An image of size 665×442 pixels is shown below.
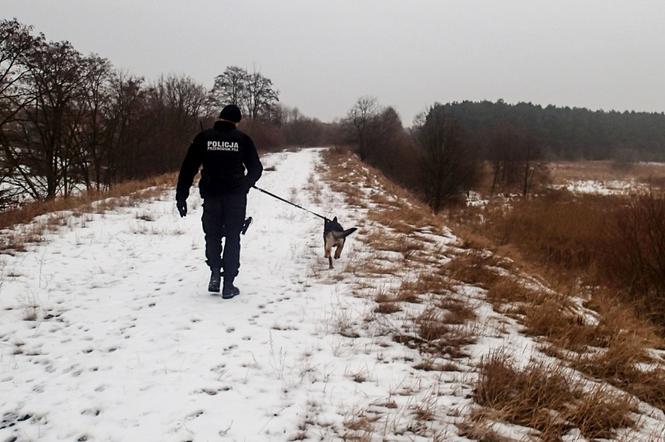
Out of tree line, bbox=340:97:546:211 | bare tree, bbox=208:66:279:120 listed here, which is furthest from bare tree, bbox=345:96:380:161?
bare tree, bbox=208:66:279:120

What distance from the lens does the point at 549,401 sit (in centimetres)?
266

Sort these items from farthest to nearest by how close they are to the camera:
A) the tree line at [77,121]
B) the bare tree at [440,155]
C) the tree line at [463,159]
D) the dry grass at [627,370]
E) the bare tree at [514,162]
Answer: the bare tree at [514,162], the tree line at [463,159], the bare tree at [440,155], the tree line at [77,121], the dry grass at [627,370]

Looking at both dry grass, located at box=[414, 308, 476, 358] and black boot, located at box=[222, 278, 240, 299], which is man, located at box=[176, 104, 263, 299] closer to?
black boot, located at box=[222, 278, 240, 299]

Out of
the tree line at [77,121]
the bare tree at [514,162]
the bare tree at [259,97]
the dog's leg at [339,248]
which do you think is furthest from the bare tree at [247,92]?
the dog's leg at [339,248]

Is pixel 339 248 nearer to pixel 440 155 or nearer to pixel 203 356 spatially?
pixel 203 356

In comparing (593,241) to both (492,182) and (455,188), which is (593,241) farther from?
(492,182)

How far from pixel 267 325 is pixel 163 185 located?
13.8 m

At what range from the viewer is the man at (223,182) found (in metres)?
4.36

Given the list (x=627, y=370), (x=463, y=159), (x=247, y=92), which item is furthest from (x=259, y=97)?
(x=627, y=370)

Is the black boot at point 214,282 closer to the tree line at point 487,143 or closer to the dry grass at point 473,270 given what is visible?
the dry grass at point 473,270

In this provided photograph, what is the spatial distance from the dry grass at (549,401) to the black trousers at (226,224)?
2.94 m

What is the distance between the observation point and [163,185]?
15.8 metres

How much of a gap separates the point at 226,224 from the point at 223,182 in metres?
0.51

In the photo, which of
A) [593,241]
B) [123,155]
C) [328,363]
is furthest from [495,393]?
[123,155]
